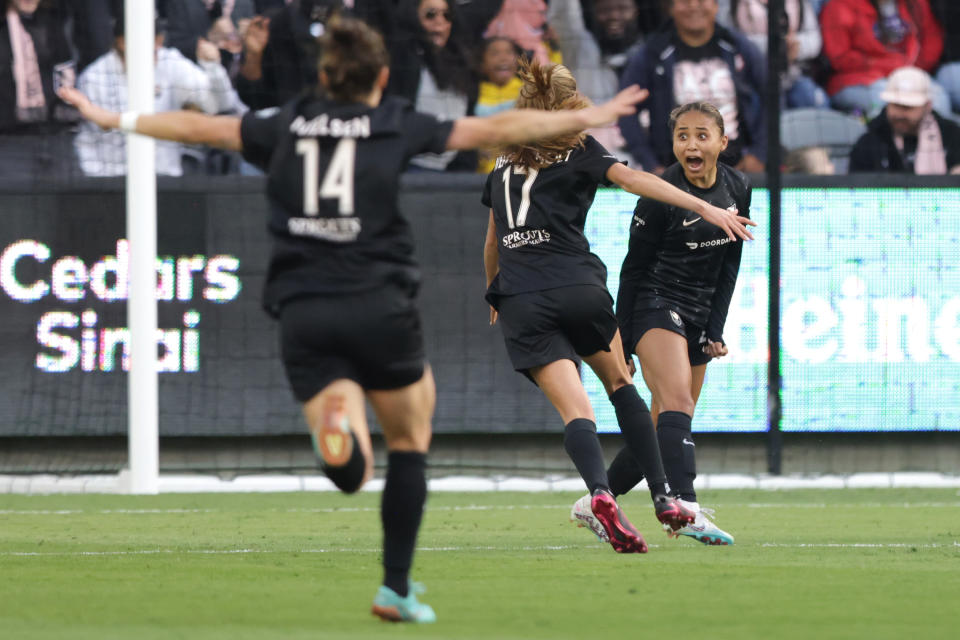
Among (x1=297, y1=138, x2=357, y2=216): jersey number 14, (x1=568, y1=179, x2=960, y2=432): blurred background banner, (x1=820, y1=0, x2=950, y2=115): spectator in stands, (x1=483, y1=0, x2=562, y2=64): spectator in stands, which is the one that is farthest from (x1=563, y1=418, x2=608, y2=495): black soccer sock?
(x1=820, y1=0, x2=950, y2=115): spectator in stands

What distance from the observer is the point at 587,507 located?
22.9 feet

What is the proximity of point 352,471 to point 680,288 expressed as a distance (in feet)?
10.6

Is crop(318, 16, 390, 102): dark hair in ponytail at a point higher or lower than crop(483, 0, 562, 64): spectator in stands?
lower

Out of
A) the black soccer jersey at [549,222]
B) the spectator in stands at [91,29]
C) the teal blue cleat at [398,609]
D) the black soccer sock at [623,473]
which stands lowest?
the black soccer sock at [623,473]

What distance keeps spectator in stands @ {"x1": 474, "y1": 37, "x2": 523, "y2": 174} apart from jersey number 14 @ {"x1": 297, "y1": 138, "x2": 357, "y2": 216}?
7883 mm

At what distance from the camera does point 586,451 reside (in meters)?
6.96

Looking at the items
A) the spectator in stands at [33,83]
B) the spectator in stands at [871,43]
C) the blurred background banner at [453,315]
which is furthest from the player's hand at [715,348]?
the spectator in stands at [33,83]

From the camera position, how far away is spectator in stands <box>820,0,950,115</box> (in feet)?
43.4

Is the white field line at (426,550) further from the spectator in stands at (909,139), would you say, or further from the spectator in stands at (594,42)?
the spectator in stands at (594,42)

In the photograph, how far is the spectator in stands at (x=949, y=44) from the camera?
43.2ft

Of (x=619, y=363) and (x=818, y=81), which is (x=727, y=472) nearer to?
(x=818, y=81)

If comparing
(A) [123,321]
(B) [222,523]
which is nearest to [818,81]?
(A) [123,321]

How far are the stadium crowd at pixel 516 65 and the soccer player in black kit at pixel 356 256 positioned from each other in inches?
299

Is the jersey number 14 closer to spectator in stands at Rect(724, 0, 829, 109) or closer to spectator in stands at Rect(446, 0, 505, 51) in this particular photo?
spectator in stands at Rect(446, 0, 505, 51)
